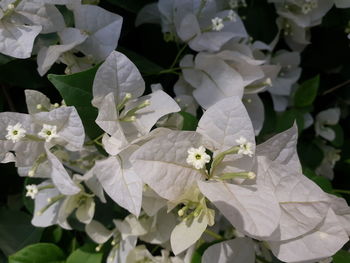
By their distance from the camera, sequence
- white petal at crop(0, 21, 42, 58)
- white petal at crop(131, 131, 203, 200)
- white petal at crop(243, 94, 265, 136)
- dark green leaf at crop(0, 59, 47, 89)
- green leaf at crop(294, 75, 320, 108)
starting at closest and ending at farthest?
white petal at crop(131, 131, 203, 200)
white petal at crop(0, 21, 42, 58)
dark green leaf at crop(0, 59, 47, 89)
white petal at crop(243, 94, 265, 136)
green leaf at crop(294, 75, 320, 108)

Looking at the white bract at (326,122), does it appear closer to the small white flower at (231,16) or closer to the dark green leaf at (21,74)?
the small white flower at (231,16)

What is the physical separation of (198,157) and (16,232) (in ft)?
1.75

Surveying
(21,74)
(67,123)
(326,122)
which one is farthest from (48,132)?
(326,122)

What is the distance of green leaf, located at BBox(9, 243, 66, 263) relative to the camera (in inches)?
30.9

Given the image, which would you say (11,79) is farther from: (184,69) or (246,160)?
(246,160)

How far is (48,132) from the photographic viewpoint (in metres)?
0.65

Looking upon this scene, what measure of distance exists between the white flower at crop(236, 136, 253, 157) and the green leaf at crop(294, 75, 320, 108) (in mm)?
490

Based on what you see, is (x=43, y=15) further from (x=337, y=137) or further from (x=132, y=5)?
(x=337, y=137)

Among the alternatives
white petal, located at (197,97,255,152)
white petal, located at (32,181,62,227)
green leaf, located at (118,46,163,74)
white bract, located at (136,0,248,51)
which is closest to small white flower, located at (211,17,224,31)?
white bract, located at (136,0,248,51)

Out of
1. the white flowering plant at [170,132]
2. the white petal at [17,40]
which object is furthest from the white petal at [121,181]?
the white petal at [17,40]

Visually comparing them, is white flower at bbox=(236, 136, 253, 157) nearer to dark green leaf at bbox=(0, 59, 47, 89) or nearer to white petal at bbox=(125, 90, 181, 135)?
white petal at bbox=(125, 90, 181, 135)

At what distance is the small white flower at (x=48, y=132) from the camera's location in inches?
25.2

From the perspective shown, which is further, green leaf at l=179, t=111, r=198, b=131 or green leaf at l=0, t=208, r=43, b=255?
green leaf at l=0, t=208, r=43, b=255

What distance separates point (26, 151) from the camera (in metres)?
0.67
